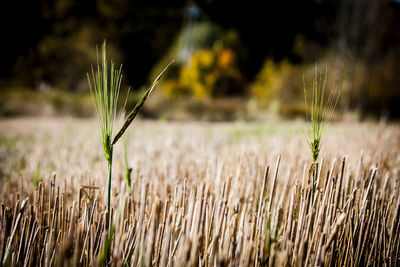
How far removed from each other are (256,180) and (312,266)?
0.51m

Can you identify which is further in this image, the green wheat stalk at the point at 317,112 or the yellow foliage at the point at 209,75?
the yellow foliage at the point at 209,75

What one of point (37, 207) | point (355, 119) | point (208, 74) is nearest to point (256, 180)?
point (37, 207)

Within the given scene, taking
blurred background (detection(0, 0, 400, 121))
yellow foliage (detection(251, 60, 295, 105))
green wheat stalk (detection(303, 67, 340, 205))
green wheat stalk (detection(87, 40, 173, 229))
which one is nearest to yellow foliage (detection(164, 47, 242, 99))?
blurred background (detection(0, 0, 400, 121))

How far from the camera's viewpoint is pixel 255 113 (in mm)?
8328

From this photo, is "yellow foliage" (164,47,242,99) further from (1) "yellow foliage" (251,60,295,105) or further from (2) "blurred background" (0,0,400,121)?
(1) "yellow foliage" (251,60,295,105)

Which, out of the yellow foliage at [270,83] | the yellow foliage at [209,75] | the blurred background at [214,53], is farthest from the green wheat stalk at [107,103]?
the yellow foliage at [209,75]

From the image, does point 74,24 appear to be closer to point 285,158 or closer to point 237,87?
point 237,87

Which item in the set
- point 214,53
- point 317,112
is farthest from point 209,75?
point 317,112

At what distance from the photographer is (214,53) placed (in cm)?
1392

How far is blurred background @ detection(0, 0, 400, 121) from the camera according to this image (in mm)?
7875

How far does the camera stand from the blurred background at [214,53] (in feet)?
25.8

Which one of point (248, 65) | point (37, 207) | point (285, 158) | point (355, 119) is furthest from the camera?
point (248, 65)

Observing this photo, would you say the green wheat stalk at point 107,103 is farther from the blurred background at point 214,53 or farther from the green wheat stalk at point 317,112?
the blurred background at point 214,53

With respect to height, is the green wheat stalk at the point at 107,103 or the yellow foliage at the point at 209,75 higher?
the yellow foliage at the point at 209,75
